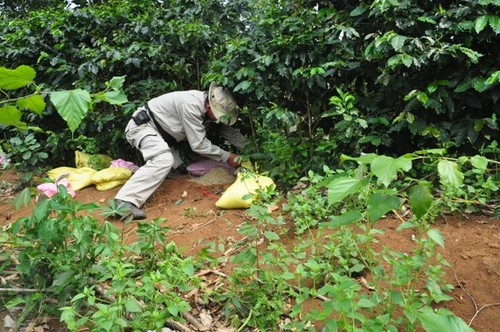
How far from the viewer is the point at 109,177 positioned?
15.1ft

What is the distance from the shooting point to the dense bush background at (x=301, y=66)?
3.03 metres

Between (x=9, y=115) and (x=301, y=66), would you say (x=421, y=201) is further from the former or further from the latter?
(x=301, y=66)

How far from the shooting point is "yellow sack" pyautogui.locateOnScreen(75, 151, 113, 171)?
5176 mm

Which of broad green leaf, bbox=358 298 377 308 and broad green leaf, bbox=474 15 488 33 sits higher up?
broad green leaf, bbox=474 15 488 33

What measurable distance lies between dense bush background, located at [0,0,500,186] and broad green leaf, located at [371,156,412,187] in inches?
78.5

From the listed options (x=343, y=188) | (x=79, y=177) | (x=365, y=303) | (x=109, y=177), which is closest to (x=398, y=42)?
(x=365, y=303)

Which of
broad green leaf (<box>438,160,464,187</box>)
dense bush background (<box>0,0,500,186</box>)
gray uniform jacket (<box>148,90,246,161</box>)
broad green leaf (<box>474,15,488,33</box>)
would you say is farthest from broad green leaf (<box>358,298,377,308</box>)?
gray uniform jacket (<box>148,90,246,161</box>)

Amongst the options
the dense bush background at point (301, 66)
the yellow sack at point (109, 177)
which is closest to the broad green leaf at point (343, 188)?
the dense bush background at point (301, 66)

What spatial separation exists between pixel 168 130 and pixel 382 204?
336 centimetres

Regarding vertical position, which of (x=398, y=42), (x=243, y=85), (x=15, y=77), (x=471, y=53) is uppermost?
(x=15, y=77)

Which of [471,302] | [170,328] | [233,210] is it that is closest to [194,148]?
[233,210]

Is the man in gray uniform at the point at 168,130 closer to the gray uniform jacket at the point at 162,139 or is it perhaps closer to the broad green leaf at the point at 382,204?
the gray uniform jacket at the point at 162,139

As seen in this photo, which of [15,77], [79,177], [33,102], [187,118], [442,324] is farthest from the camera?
[79,177]

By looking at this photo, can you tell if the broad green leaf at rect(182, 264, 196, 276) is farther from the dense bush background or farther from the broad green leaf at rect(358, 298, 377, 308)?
the dense bush background
